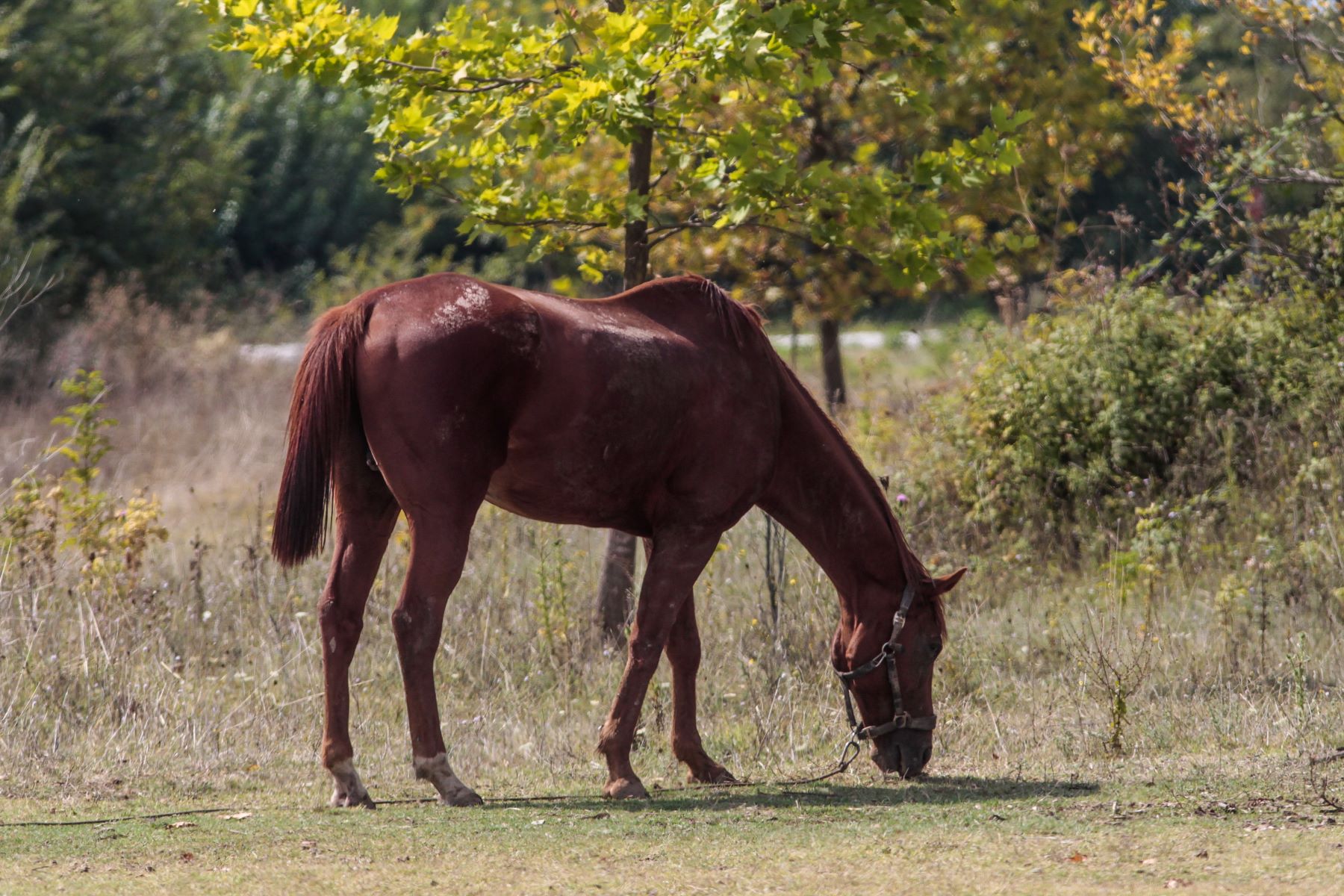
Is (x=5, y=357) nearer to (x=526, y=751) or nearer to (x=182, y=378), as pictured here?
(x=182, y=378)

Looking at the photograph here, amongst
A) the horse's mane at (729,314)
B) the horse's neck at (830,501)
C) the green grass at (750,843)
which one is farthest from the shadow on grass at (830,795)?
the horse's mane at (729,314)

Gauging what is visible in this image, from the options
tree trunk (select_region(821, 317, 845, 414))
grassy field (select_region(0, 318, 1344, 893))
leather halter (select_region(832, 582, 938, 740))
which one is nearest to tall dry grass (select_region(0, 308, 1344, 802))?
grassy field (select_region(0, 318, 1344, 893))

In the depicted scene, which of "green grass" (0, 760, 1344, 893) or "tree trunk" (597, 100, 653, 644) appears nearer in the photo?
"green grass" (0, 760, 1344, 893)

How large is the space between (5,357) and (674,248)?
7.57 m

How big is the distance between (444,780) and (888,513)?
7.03 feet

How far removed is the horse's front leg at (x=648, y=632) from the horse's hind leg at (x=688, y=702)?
31 cm

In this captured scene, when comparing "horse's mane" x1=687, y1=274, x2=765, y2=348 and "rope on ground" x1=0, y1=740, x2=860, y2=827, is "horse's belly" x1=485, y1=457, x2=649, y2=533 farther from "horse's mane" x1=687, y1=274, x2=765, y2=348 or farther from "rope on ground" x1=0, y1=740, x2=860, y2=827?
"rope on ground" x1=0, y1=740, x2=860, y2=827

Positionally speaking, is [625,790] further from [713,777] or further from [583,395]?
[583,395]

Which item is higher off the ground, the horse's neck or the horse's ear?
the horse's neck

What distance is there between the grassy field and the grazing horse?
1.53 ft

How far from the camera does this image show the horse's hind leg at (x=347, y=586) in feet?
18.6

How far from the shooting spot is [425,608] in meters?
5.53

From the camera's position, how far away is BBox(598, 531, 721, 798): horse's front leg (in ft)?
19.1

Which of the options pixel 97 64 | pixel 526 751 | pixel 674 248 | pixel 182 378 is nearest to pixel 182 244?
pixel 97 64
